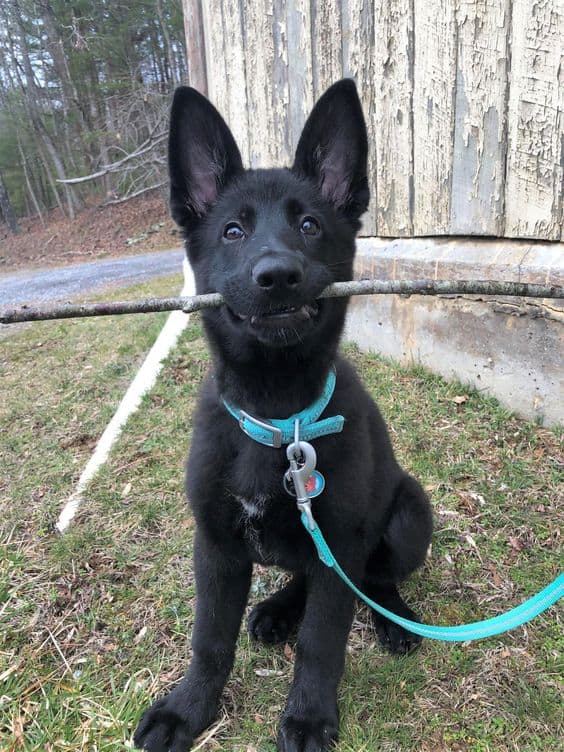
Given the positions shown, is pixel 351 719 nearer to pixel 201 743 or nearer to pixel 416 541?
pixel 201 743

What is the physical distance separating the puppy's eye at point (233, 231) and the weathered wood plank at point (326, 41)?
2447 mm

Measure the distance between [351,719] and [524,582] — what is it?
0.89m

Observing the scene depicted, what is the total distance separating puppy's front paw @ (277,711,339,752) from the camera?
1626mm

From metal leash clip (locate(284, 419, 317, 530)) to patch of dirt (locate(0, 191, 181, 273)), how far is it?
45.1 ft

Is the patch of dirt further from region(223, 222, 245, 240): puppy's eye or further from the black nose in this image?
the black nose

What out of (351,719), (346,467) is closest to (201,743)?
(351,719)

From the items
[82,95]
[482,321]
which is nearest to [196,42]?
[482,321]

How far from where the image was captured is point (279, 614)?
2092 millimetres

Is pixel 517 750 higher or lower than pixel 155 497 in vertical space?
higher

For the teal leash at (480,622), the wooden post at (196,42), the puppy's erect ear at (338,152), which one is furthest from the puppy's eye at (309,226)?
the wooden post at (196,42)

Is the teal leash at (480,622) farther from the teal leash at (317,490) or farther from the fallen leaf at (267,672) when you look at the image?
the fallen leaf at (267,672)

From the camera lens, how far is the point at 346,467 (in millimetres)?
1713

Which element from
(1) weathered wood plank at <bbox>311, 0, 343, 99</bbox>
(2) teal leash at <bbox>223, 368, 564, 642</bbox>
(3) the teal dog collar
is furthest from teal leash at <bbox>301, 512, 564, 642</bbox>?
(1) weathered wood plank at <bbox>311, 0, 343, 99</bbox>

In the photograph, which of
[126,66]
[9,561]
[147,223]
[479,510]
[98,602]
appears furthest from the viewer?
[147,223]
